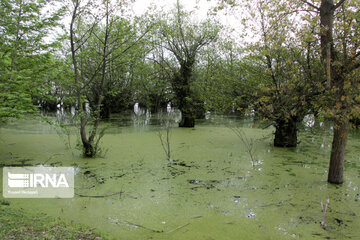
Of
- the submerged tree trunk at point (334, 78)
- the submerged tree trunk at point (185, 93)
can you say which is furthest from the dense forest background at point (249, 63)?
the submerged tree trunk at point (185, 93)

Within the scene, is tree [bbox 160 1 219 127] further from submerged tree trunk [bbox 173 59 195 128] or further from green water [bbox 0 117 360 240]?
green water [bbox 0 117 360 240]

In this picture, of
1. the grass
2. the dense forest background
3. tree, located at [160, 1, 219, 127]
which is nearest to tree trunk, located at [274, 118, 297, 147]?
the dense forest background

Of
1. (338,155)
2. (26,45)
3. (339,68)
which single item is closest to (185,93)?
(26,45)

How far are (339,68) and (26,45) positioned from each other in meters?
6.82

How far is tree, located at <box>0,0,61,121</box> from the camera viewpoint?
18.9 feet

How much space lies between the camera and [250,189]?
4602mm

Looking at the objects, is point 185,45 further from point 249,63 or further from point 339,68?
point 339,68

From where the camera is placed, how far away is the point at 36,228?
111 inches

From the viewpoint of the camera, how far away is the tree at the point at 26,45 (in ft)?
18.9

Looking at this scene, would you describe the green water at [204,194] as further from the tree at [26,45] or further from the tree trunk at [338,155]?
the tree at [26,45]

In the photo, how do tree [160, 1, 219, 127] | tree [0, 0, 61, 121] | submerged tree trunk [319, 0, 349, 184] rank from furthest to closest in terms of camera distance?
tree [160, 1, 219, 127], tree [0, 0, 61, 121], submerged tree trunk [319, 0, 349, 184]

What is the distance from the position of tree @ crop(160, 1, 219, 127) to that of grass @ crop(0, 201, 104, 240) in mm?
9925

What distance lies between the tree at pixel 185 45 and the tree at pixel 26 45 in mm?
6542

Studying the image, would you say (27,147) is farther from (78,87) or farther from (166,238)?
(166,238)
